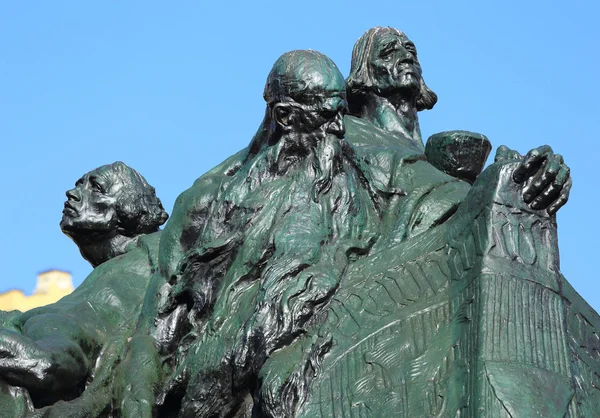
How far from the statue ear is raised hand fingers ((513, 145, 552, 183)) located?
154 centimetres

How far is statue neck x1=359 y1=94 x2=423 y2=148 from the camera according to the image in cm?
1284

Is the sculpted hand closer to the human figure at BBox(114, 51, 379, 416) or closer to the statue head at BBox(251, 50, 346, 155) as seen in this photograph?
the human figure at BBox(114, 51, 379, 416)

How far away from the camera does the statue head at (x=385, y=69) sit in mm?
13023

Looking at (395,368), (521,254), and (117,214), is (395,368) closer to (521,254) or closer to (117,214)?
(521,254)

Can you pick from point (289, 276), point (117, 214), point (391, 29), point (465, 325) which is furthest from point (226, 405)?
point (391, 29)

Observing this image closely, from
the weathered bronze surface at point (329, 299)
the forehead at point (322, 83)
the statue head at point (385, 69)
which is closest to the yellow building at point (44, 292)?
the statue head at point (385, 69)

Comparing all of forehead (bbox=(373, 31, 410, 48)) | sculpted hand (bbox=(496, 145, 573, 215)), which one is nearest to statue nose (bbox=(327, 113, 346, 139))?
Result: sculpted hand (bbox=(496, 145, 573, 215))

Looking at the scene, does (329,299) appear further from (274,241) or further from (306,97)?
(306,97)

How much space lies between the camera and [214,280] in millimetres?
10758

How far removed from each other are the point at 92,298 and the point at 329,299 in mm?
2279

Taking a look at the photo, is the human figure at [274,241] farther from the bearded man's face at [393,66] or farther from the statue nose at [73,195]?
the bearded man's face at [393,66]

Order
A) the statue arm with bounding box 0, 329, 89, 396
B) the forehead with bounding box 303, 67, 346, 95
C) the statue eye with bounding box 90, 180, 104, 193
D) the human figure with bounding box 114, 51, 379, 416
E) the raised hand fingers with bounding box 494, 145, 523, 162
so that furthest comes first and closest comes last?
the statue eye with bounding box 90, 180, 104, 193 → the forehead with bounding box 303, 67, 346, 95 → the statue arm with bounding box 0, 329, 89, 396 → the raised hand fingers with bounding box 494, 145, 523, 162 → the human figure with bounding box 114, 51, 379, 416

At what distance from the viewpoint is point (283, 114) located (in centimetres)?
1091

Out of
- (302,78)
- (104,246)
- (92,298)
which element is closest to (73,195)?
(104,246)
